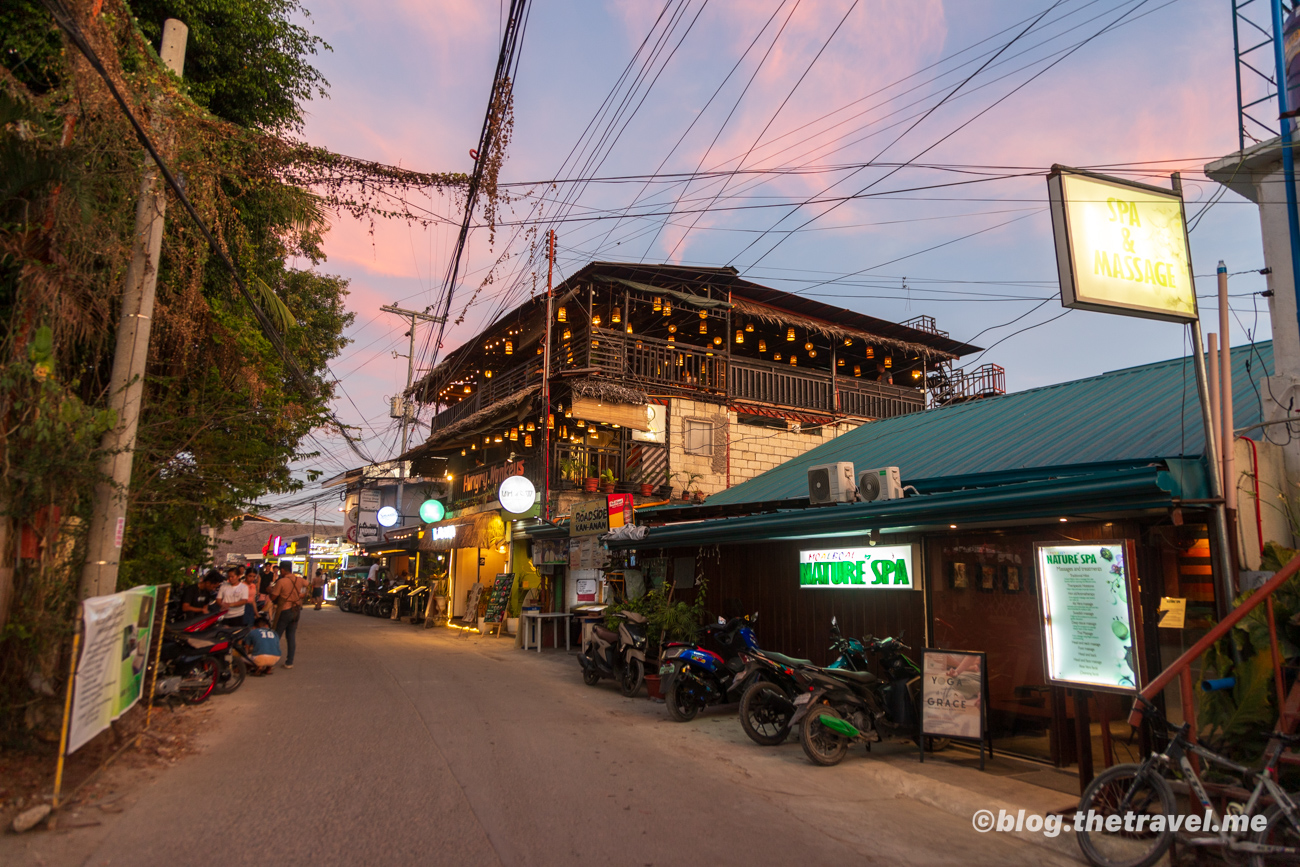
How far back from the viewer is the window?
2230 centimetres

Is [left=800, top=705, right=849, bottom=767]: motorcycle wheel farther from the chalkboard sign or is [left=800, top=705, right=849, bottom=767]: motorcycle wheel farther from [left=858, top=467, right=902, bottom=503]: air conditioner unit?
the chalkboard sign

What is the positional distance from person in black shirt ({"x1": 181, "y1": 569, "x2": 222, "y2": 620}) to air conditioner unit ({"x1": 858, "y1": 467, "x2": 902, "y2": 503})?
401 inches

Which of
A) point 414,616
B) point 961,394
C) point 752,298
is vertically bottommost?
point 414,616

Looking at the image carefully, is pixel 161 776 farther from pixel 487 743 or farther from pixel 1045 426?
pixel 1045 426

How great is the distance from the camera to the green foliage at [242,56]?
11289 mm

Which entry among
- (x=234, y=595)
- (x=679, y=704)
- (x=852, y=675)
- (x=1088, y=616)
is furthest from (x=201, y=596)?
(x=1088, y=616)

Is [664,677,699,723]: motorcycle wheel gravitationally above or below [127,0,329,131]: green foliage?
below

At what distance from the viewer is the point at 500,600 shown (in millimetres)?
22469

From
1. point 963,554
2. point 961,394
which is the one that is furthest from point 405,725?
point 961,394

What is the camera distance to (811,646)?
10.8 meters

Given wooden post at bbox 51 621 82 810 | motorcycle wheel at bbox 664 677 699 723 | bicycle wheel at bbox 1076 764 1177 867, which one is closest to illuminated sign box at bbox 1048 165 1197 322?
bicycle wheel at bbox 1076 764 1177 867

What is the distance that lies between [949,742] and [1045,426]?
460 centimetres

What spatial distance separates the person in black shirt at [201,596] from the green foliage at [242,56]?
7837 mm

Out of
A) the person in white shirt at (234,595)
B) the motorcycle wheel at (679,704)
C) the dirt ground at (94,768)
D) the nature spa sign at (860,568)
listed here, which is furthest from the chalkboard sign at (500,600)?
the dirt ground at (94,768)
